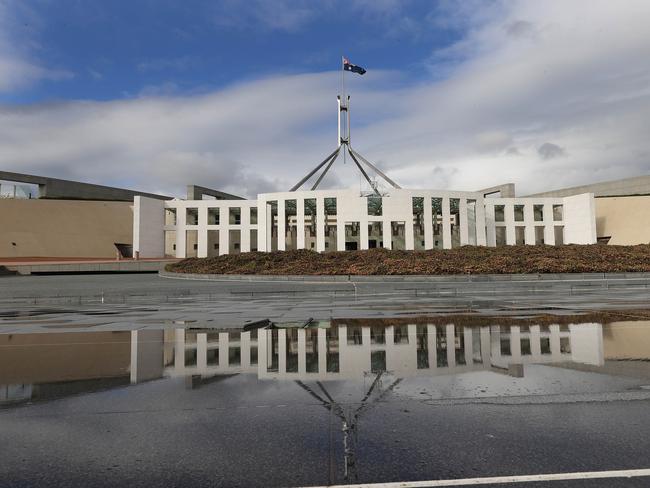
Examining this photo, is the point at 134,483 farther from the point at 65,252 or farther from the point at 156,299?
the point at 65,252

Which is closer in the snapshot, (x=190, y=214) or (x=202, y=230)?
(x=202, y=230)

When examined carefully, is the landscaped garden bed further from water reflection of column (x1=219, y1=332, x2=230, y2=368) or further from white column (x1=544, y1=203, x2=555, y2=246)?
white column (x1=544, y1=203, x2=555, y2=246)

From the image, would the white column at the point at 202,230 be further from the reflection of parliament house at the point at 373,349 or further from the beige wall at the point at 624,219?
the beige wall at the point at 624,219

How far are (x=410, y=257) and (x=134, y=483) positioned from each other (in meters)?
27.2

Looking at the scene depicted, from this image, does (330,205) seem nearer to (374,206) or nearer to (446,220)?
(374,206)

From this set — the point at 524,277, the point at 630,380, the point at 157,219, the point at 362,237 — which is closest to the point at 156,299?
the point at 630,380

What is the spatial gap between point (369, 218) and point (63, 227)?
36803mm

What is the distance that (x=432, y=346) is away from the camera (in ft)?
23.8

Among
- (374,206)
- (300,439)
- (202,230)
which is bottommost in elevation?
(300,439)

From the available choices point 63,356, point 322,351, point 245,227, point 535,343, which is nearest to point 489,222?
point 245,227

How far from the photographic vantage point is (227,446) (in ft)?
11.1

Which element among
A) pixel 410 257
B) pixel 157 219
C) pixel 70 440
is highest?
pixel 157 219

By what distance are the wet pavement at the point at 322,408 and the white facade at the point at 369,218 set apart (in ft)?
124

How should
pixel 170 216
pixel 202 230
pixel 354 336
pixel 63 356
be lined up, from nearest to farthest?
pixel 63 356 < pixel 354 336 < pixel 202 230 < pixel 170 216
